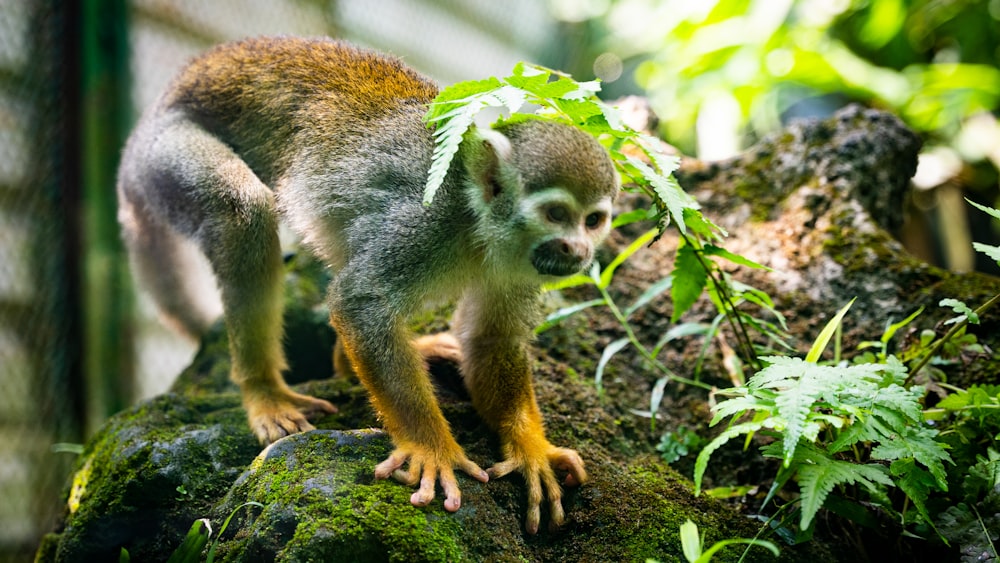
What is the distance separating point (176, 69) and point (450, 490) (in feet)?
11.3

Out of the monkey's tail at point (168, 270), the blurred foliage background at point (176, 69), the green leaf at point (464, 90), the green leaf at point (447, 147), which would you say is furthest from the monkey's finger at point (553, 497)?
the blurred foliage background at point (176, 69)

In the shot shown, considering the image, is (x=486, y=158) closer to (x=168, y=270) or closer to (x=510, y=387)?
(x=510, y=387)

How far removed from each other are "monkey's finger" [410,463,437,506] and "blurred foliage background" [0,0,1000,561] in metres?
2.61

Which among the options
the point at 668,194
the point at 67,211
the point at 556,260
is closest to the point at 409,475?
the point at 556,260

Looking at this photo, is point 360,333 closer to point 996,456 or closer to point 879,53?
point 996,456

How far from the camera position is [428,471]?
266cm

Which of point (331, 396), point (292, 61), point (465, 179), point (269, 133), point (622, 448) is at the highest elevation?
point (292, 61)

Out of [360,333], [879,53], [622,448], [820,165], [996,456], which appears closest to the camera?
[996,456]

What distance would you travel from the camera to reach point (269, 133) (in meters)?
3.63

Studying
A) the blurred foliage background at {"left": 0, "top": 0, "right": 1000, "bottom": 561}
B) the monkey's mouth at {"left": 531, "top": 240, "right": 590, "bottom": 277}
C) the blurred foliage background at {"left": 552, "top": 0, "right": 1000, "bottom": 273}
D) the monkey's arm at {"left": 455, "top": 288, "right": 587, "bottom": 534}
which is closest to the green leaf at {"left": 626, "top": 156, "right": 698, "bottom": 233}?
the monkey's mouth at {"left": 531, "top": 240, "right": 590, "bottom": 277}

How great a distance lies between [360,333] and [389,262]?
0.31 meters

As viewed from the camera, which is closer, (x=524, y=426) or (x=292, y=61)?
(x=524, y=426)

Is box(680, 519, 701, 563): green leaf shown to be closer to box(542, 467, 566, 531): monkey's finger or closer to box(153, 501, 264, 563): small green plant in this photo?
box(542, 467, 566, 531): monkey's finger

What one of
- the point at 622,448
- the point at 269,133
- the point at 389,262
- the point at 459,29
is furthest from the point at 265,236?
the point at 459,29
